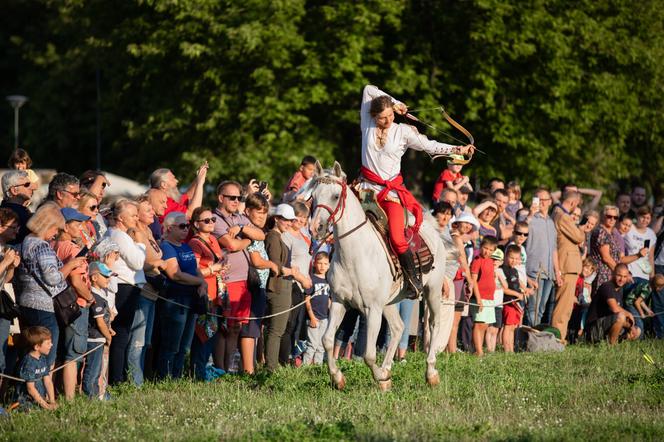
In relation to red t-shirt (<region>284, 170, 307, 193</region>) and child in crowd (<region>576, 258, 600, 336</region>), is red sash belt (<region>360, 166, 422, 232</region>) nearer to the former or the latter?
red t-shirt (<region>284, 170, 307, 193</region>)

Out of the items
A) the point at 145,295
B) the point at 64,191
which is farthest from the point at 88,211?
the point at 145,295

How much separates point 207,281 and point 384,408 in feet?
13.2

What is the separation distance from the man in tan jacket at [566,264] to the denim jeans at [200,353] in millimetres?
6936

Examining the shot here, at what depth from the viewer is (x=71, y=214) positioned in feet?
38.7

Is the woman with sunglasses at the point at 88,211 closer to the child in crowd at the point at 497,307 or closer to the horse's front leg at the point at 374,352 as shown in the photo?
the horse's front leg at the point at 374,352

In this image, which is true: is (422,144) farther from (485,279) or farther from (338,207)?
(485,279)

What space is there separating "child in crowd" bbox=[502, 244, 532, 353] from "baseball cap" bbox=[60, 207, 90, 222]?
7516 mm

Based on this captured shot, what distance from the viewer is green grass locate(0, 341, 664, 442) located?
9.36m

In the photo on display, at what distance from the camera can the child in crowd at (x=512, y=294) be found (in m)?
17.1

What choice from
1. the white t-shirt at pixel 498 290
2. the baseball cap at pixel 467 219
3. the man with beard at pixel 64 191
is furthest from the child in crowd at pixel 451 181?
the man with beard at pixel 64 191

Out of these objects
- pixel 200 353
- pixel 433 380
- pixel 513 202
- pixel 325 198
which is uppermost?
pixel 325 198

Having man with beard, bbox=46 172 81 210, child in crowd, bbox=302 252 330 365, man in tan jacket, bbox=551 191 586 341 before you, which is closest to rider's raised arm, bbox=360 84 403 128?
man with beard, bbox=46 172 81 210

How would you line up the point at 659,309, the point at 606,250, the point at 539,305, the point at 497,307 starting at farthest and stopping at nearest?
the point at 606,250 < the point at 659,309 < the point at 539,305 < the point at 497,307

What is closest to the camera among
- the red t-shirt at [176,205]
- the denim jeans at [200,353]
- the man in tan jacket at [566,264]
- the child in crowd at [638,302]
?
the denim jeans at [200,353]
